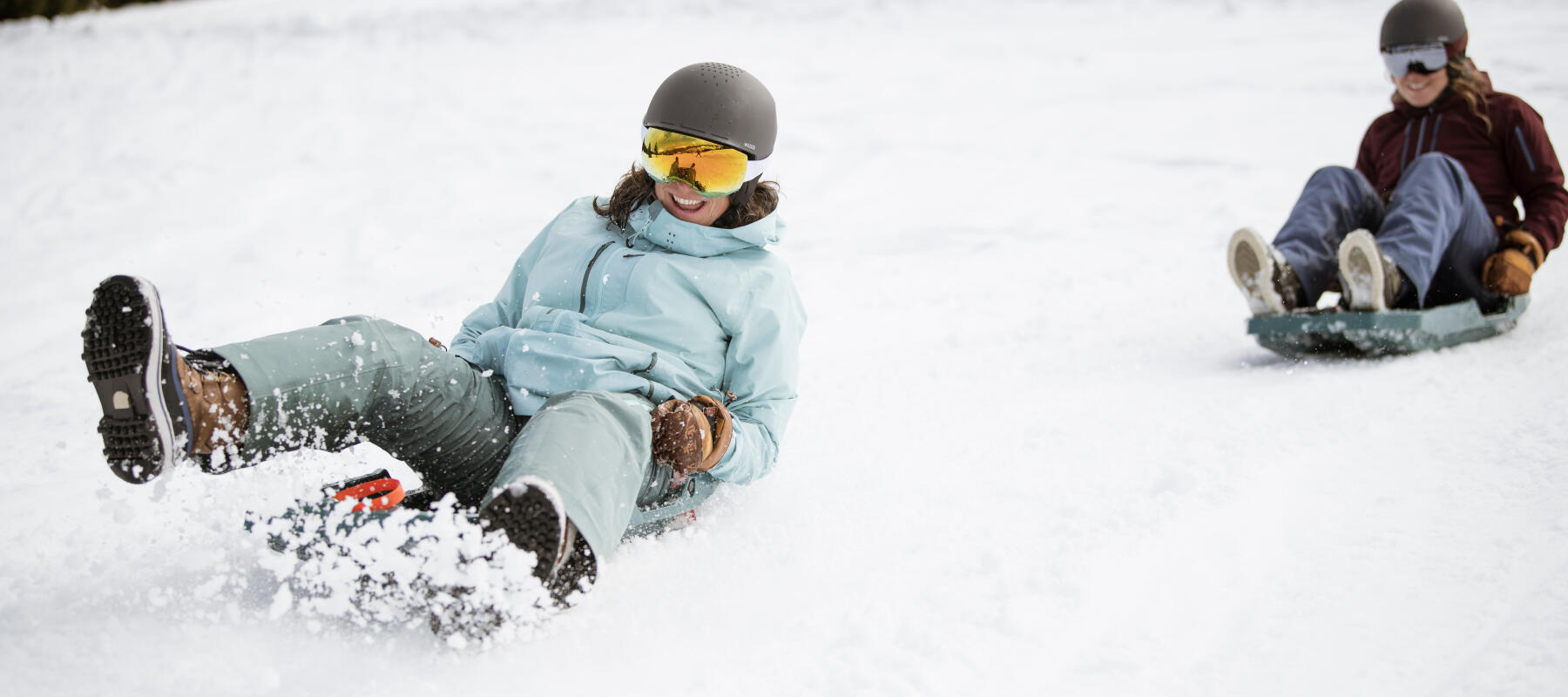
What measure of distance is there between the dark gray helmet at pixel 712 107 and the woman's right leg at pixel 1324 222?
2176 mm

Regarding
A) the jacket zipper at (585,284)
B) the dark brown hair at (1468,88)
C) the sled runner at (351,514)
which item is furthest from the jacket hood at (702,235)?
the dark brown hair at (1468,88)

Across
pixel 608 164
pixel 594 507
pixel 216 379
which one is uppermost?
pixel 216 379

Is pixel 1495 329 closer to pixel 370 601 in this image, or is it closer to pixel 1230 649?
pixel 1230 649

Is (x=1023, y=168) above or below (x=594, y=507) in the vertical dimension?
below

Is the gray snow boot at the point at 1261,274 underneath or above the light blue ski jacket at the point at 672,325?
underneath

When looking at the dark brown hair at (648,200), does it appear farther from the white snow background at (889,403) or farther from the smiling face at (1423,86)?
the smiling face at (1423,86)

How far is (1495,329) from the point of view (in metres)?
3.90

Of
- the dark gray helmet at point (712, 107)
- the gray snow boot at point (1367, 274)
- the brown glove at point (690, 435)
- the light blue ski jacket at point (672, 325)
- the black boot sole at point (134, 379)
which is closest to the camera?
the black boot sole at point (134, 379)

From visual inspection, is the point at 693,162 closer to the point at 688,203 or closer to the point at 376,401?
the point at 688,203

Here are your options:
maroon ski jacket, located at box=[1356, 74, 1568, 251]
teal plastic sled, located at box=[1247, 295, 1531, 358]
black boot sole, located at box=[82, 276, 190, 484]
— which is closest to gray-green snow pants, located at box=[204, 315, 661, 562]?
black boot sole, located at box=[82, 276, 190, 484]

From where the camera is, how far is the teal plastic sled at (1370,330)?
138 inches

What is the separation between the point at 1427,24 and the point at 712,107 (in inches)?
113

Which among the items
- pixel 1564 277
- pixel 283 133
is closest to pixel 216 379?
pixel 1564 277

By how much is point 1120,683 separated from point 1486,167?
3287 mm
